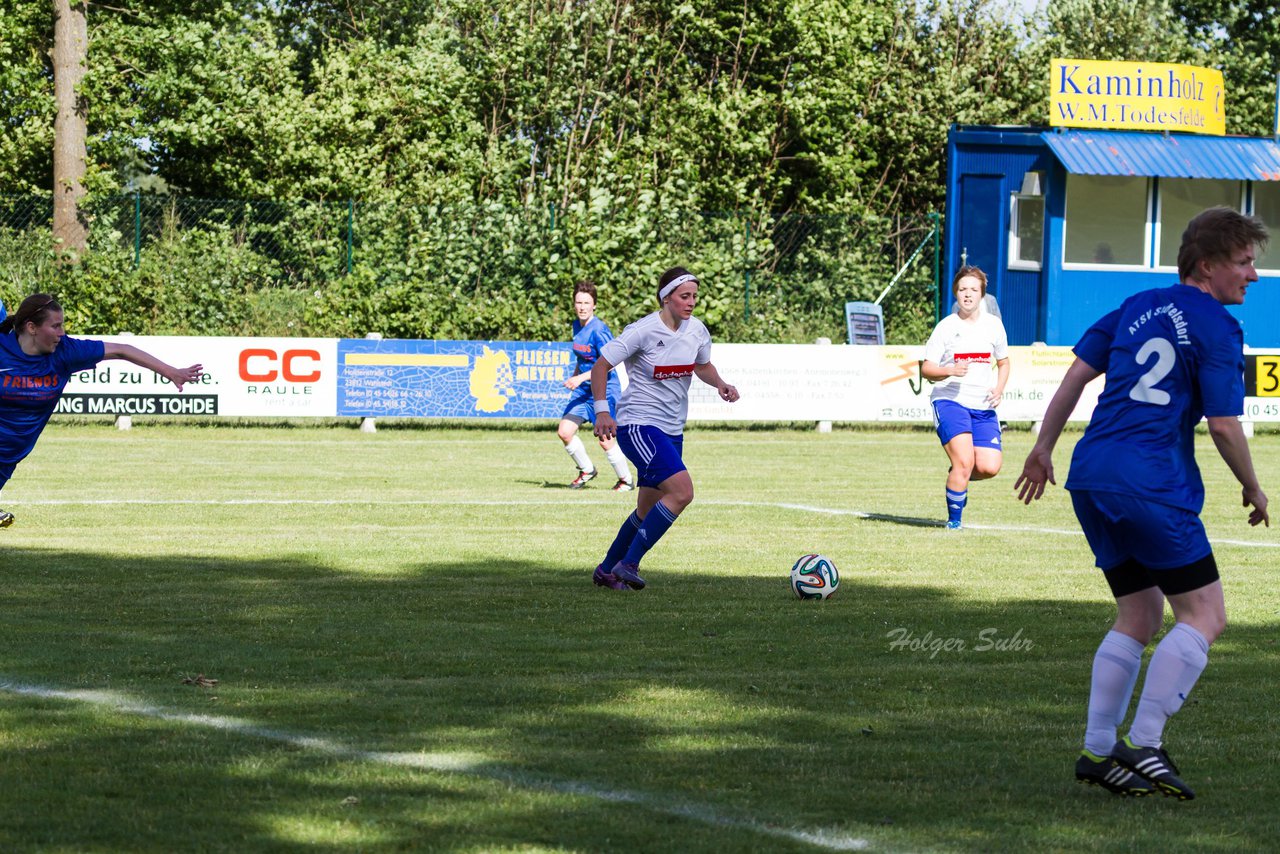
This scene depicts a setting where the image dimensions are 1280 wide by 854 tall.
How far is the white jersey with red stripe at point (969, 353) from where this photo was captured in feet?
44.9

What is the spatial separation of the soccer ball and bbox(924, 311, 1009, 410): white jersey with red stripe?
3.74 m

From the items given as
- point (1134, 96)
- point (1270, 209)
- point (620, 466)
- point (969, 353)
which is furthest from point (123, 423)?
point (1270, 209)

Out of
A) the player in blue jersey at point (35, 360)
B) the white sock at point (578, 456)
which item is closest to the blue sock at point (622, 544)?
the player in blue jersey at point (35, 360)

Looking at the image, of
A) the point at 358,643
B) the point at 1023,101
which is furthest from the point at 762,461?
the point at 1023,101

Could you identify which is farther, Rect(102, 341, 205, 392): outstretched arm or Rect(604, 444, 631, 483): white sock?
Rect(604, 444, 631, 483): white sock

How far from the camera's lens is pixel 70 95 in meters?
33.4

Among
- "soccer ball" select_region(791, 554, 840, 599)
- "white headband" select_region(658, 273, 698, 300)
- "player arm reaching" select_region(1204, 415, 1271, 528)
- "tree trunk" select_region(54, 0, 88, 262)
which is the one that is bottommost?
"soccer ball" select_region(791, 554, 840, 599)

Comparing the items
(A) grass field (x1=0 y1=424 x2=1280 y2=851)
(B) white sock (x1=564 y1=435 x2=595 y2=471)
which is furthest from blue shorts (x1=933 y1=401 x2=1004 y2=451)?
(B) white sock (x1=564 y1=435 x2=595 y2=471)

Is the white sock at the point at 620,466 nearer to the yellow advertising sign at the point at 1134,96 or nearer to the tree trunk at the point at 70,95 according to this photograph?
the tree trunk at the point at 70,95

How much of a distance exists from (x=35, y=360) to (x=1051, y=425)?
7943mm

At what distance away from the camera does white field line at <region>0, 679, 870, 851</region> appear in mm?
5160

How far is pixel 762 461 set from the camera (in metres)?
21.2

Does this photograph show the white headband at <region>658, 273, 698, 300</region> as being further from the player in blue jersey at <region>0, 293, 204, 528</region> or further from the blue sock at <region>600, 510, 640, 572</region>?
the player in blue jersey at <region>0, 293, 204, 528</region>

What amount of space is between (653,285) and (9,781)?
26.5 m
